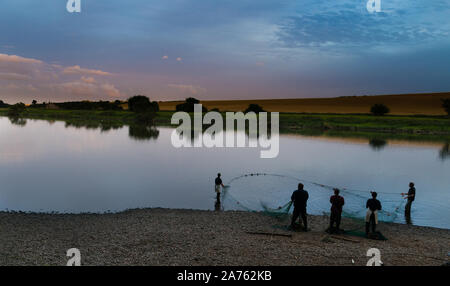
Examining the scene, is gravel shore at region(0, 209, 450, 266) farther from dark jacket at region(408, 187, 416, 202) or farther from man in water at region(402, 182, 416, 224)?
dark jacket at region(408, 187, 416, 202)

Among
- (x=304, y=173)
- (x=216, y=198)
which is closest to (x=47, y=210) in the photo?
(x=216, y=198)

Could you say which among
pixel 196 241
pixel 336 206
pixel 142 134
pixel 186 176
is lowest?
pixel 186 176

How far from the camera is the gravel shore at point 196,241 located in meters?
10.3

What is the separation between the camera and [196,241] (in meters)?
12.1

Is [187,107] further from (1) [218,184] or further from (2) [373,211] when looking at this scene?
(2) [373,211]

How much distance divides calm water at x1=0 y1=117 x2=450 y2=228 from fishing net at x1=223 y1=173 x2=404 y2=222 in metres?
0.08

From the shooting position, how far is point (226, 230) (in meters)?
13.6

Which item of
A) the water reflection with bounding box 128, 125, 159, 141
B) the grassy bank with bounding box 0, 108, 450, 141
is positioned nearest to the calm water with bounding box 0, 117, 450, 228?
the water reflection with bounding box 128, 125, 159, 141

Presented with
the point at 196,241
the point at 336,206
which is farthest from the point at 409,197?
the point at 196,241

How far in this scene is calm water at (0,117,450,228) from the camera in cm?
1970

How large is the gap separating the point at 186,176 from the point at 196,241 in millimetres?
16240
